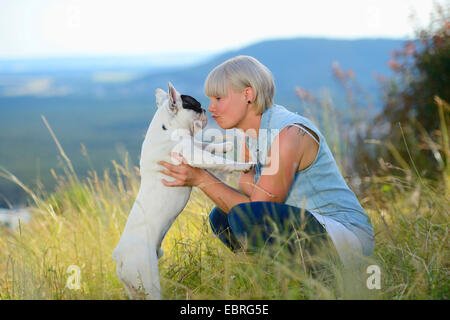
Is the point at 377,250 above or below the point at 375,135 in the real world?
below

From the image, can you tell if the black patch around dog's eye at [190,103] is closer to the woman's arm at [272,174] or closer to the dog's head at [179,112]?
the dog's head at [179,112]

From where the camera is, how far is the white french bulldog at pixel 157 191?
246 centimetres

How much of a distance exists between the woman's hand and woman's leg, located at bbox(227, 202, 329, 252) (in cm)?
30

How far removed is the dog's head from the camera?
266 cm

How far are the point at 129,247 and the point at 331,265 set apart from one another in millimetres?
1087

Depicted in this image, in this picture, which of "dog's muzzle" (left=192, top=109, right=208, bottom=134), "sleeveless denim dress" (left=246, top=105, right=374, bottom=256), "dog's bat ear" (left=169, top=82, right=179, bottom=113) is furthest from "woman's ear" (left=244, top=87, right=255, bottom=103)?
"dog's bat ear" (left=169, top=82, right=179, bottom=113)

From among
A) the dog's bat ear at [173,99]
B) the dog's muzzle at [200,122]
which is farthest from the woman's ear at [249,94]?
the dog's bat ear at [173,99]

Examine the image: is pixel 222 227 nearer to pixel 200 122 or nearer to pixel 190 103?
pixel 200 122

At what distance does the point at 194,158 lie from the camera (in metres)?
2.60

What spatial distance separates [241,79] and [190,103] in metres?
0.37

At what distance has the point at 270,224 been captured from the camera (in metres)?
2.58

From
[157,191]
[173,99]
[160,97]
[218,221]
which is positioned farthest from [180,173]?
[218,221]
